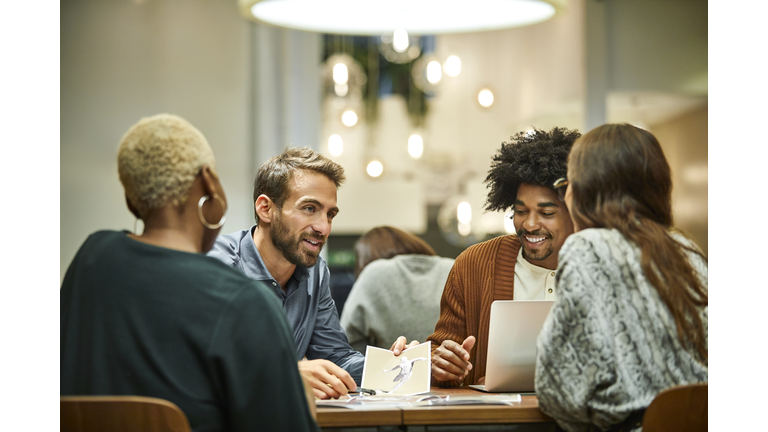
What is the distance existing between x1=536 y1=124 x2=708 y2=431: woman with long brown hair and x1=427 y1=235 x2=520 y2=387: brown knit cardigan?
69 cm

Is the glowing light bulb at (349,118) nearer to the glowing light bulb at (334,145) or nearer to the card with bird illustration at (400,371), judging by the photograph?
the glowing light bulb at (334,145)

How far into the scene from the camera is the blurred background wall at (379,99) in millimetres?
2473

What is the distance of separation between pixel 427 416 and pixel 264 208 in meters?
1.05

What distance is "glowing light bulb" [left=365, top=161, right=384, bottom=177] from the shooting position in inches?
247

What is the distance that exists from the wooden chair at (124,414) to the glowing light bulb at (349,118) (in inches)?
190

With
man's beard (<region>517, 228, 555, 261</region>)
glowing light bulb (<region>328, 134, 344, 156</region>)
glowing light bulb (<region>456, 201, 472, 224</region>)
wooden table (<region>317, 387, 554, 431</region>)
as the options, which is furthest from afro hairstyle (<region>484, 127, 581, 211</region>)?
glowing light bulb (<region>328, 134, 344, 156</region>)

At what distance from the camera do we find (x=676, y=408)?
5.23ft

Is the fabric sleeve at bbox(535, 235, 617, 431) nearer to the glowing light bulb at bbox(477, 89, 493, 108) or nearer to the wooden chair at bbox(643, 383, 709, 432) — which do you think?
the wooden chair at bbox(643, 383, 709, 432)

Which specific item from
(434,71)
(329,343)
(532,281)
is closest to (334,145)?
(434,71)

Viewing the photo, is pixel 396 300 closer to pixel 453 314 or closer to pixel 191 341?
pixel 453 314

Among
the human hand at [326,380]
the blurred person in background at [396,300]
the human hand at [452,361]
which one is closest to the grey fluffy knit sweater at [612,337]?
the human hand at [452,361]
